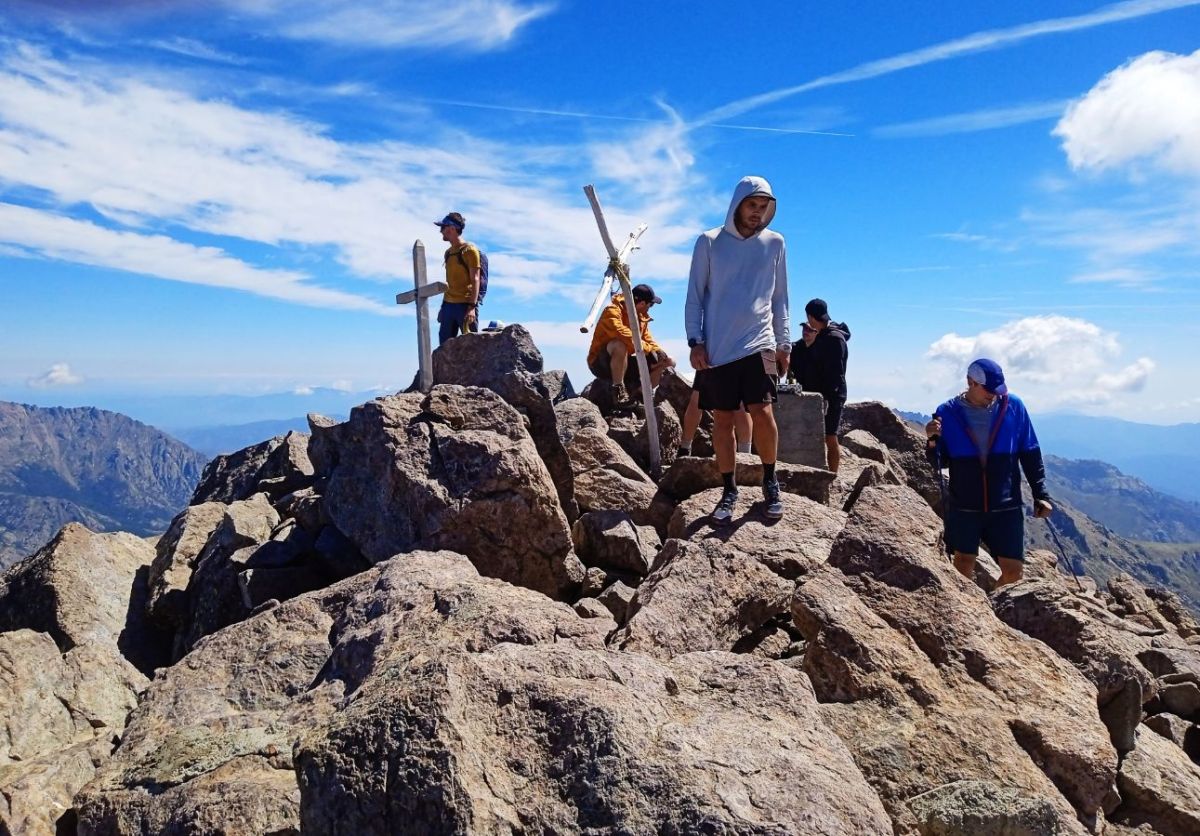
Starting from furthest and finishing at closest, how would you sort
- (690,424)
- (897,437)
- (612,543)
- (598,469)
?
1. (897,437)
2. (690,424)
3. (598,469)
4. (612,543)

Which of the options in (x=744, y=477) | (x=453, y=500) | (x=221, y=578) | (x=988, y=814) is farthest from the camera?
(x=744, y=477)

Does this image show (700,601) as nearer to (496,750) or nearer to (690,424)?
(496,750)

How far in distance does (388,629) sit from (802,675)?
12.0 ft

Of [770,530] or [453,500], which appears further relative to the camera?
[453,500]

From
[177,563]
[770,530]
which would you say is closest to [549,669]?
[770,530]

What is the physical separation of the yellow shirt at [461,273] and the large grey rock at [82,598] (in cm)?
973

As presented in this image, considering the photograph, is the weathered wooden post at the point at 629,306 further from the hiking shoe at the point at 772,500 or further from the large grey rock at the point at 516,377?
the hiking shoe at the point at 772,500

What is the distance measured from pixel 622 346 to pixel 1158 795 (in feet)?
48.4

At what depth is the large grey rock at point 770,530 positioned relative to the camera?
1015cm

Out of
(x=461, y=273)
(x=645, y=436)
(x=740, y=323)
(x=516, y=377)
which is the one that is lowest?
(x=645, y=436)

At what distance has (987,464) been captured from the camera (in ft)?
38.3

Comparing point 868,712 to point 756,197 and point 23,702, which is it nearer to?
point 756,197

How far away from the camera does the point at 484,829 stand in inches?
165

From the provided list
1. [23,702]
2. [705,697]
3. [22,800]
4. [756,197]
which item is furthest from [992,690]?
[23,702]
